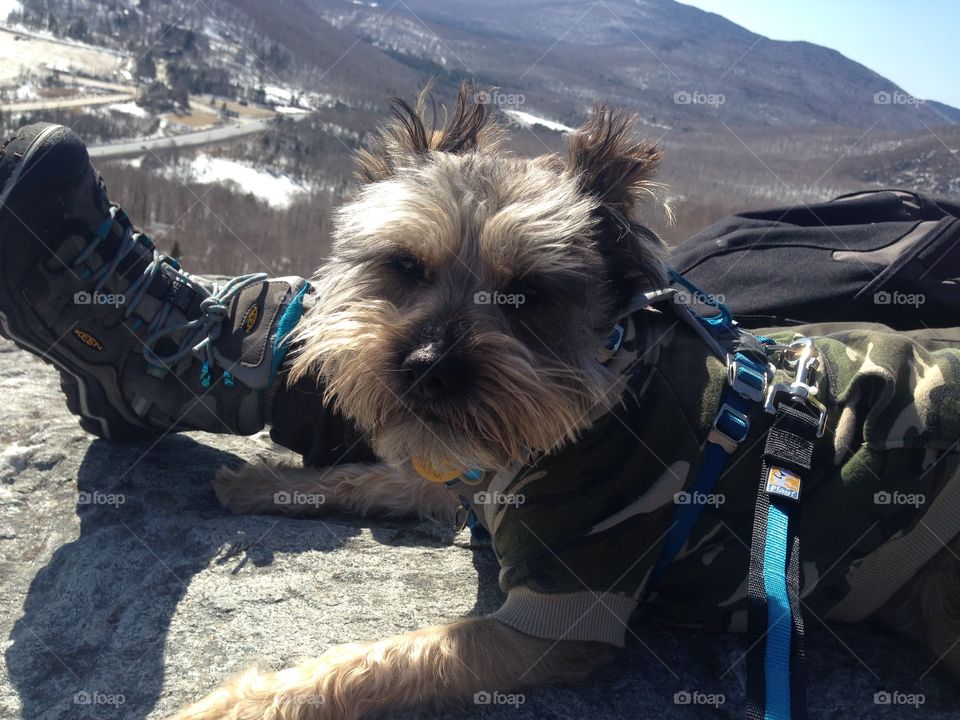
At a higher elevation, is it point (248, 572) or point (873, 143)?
point (873, 143)

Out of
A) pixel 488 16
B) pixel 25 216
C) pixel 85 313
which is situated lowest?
pixel 85 313

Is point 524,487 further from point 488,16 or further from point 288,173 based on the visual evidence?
point 488,16

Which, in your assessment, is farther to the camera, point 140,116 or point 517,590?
point 140,116

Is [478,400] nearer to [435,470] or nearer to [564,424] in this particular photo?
[564,424]

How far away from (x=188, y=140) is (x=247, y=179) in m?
6.33

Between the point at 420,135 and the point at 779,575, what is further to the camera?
the point at 420,135

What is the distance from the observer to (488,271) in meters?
2.99

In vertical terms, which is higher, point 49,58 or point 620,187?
point 620,187

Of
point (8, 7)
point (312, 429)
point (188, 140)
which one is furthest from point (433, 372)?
point (8, 7)

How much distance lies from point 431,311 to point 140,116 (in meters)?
38.0

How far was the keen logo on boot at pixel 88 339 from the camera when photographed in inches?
151

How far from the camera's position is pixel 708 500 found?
9.01ft

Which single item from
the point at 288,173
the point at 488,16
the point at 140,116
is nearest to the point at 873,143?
the point at 288,173

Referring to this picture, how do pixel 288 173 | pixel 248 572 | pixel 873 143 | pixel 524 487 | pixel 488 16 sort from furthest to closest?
pixel 488 16, pixel 873 143, pixel 288 173, pixel 248 572, pixel 524 487
